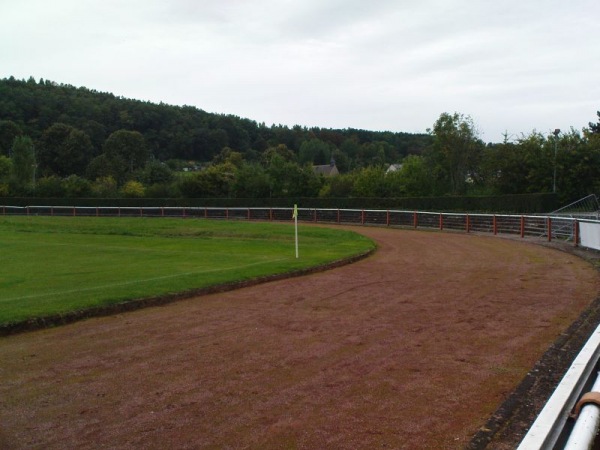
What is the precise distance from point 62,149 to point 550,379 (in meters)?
126

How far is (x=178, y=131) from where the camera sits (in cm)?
15338

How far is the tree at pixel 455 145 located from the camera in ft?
183

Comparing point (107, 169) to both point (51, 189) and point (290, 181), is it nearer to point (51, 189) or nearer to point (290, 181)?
point (51, 189)

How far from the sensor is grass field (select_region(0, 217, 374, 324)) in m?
11.7

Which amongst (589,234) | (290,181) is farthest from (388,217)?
(290,181)

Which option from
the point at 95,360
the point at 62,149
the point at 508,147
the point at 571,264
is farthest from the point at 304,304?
the point at 62,149

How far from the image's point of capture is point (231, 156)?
10919cm

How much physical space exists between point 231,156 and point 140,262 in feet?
299

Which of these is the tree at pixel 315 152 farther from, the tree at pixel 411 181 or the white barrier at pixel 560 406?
the white barrier at pixel 560 406

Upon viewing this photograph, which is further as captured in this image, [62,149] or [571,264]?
[62,149]

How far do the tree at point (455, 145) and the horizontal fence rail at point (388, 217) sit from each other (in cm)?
1559

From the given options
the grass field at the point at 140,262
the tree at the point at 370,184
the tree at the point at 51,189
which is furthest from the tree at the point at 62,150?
the grass field at the point at 140,262

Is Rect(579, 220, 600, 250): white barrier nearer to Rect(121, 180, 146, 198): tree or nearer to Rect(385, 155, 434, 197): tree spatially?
Rect(385, 155, 434, 197): tree

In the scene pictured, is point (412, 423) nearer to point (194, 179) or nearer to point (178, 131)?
point (194, 179)
